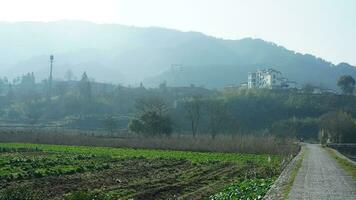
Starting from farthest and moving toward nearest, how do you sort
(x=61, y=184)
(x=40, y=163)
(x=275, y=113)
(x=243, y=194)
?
1. (x=275, y=113)
2. (x=40, y=163)
3. (x=61, y=184)
4. (x=243, y=194)

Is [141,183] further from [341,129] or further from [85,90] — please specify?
[85,90]

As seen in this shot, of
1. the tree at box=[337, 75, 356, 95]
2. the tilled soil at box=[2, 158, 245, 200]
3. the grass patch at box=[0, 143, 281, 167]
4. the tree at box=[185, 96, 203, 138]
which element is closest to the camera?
the tilled soil at box=[2, 158, 245, 200]

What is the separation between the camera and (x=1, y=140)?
263 feet

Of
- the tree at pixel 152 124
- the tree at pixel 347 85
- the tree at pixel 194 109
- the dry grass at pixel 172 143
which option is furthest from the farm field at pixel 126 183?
the tree at pixel 347 85

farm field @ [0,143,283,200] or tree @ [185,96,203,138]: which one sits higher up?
tree @ [185,96,203,138]

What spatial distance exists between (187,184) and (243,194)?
623 centimetres

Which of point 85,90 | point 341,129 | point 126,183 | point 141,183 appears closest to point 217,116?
point 341,129

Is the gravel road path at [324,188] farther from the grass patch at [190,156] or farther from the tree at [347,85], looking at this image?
the tree at [347,85]

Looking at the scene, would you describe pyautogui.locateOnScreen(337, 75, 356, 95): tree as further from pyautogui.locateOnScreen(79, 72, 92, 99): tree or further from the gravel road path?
the gravel road path

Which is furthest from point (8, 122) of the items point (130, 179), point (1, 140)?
point (130, 179)

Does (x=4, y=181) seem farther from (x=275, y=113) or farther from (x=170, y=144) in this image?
(x=275, y=113)

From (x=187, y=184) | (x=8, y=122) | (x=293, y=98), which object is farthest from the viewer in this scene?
(x=293, y=98)

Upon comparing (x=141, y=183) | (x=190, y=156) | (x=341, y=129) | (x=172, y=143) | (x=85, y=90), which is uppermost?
(x=85, y=90)

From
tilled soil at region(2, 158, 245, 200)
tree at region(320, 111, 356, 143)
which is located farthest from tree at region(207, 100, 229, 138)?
tilled soil at region(2, 158, 245, 200)
